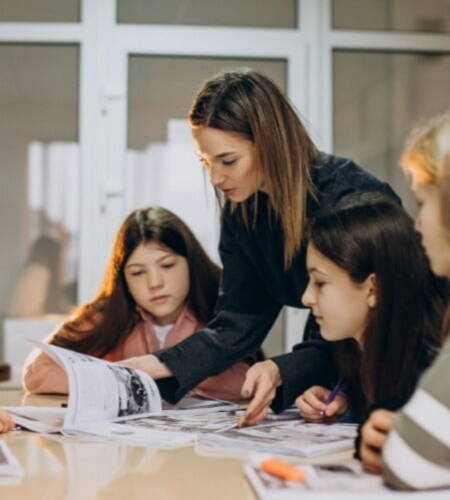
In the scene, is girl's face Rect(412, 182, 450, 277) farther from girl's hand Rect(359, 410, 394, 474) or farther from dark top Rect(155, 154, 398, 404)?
dark top Rect(155, 154, 398, 404)

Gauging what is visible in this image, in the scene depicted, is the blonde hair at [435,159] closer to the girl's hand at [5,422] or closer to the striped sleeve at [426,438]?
the striped sleeve at [426,438]

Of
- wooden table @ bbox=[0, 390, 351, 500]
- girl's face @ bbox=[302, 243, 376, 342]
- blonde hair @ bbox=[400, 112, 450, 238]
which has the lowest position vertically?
wooden table @ bbox=[0, 390, 351, 500]

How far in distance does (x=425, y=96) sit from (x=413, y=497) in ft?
10.9

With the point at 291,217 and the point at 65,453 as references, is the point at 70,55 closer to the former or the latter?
the point at 291,217

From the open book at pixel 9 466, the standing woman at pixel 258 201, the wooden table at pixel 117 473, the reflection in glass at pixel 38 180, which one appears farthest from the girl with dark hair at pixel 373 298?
the reflection in glass at pixel 38 180

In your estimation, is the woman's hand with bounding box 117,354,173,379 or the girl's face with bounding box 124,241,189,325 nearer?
the woman's hand with bounding box 117,354,173,379

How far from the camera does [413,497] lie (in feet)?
2.61

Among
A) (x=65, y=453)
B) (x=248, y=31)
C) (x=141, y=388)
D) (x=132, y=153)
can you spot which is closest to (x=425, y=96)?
(x=248, y=31)

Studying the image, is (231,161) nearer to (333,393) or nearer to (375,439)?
(333,393)

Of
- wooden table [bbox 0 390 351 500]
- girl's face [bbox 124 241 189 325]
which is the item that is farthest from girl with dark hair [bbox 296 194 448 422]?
girl's face [bbox 124 241 189 325]

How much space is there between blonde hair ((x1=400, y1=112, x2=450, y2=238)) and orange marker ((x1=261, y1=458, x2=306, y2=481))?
0.28 meters

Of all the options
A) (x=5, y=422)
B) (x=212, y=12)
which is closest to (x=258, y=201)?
(x=5, y=422)

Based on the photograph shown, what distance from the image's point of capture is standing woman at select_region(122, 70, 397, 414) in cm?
159

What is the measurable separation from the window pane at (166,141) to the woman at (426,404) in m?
2.78
